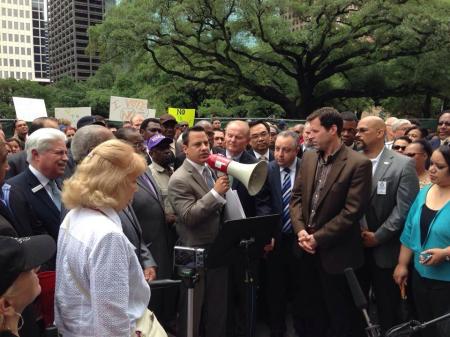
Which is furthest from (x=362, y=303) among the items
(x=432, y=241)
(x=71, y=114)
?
(x=71, y=114)

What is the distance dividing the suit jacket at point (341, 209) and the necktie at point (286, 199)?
1.77 ft

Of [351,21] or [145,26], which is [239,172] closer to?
[145,26]

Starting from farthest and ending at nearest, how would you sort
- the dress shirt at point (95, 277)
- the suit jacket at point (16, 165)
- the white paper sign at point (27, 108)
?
the white paper sign at point (27, 108)
the suit jacket at point (16, 165)
the dress shirt at point (95, 277)

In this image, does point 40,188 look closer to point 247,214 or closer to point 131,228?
point 131,228

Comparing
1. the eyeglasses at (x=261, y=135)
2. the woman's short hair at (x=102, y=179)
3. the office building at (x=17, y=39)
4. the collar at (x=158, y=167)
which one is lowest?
the collar at (x=158, y=167)

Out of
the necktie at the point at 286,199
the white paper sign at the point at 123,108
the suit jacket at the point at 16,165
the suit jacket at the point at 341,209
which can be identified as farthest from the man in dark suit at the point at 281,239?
the white paper sign at the point at 123,108

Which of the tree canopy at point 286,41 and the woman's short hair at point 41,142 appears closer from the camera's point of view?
the woman's short hair at point 41,142

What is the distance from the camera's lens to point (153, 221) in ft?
12.7

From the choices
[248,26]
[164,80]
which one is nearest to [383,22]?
[248,26]

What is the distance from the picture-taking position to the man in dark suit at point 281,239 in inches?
178

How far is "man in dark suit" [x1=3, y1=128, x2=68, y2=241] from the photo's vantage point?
300 centimetres

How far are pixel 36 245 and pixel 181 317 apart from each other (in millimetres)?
2753

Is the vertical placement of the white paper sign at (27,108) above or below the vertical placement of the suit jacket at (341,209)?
above

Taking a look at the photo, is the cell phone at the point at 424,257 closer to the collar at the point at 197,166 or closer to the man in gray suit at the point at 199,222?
the man in gray suit at the point at 199,222
